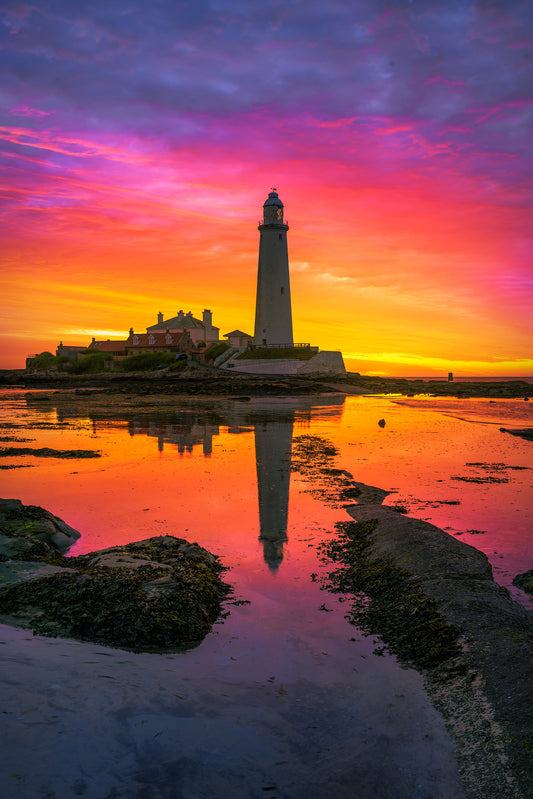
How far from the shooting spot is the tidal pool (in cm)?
291

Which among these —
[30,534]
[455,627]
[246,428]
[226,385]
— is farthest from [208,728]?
[226,385]

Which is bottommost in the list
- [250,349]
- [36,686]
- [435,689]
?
[435,689]

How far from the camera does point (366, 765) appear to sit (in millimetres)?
3143

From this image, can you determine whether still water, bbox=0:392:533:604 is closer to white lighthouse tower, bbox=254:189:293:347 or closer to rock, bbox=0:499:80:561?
rock, bbox=0:499:80:561

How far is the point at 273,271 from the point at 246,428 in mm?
40407

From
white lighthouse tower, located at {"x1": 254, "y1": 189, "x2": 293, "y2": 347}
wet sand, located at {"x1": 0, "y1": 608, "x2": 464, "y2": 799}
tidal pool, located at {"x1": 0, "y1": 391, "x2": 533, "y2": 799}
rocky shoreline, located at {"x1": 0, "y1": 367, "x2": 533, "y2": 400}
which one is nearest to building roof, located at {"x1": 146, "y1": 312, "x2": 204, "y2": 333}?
rocky shoreline, located at {"x1": 0, "y1": 367, "x2": 533, "y2": 400}

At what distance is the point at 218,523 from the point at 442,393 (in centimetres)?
4916

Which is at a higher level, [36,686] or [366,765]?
[36,686]

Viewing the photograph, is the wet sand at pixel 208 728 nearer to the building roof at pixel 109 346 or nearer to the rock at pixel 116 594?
the rock at pixel 116 594

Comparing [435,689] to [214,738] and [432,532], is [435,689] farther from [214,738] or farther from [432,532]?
[432,532]

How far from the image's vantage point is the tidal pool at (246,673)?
2.91 meters

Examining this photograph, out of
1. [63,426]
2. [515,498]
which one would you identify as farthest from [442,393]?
[515,498]

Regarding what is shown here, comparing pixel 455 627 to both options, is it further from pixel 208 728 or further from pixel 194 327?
pixel 194 327

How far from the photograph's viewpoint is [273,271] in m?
57.9
